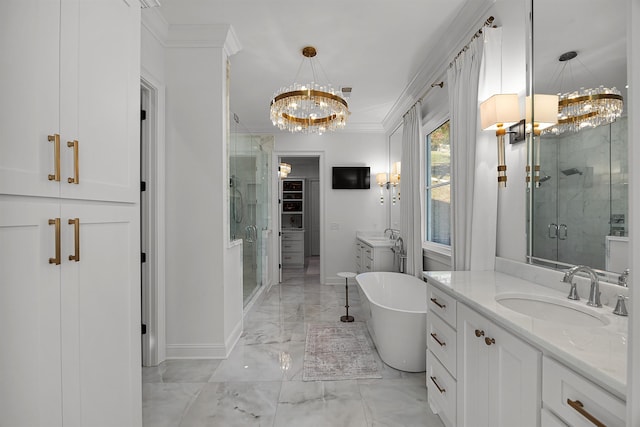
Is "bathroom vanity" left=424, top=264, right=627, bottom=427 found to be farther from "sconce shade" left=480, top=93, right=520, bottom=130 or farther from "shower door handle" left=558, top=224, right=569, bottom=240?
"sconce shade" left=480, top=93, right=520, bottom=130

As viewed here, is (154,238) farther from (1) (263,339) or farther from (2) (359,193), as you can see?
(2) (359,193)

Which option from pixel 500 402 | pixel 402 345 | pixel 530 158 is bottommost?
pixel 402 345

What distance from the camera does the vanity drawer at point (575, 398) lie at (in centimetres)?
68

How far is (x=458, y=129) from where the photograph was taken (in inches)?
88.6

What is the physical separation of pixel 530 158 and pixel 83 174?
6.95 ft

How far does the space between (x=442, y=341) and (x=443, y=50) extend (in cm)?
244

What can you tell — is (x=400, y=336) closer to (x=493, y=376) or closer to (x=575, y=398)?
(x=493, y=376)

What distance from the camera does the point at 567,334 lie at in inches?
36.1

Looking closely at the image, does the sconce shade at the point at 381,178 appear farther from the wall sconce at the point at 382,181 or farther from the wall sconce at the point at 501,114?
the wall sconce at the point at 501,114

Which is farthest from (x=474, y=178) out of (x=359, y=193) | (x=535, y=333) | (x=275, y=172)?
(x=275, y=172)

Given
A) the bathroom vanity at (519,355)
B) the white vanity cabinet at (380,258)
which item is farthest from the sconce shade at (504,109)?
the white vanity cabinet at (380,258)

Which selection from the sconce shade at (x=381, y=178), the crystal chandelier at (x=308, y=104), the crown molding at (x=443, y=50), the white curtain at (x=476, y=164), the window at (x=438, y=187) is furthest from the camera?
the sconce shade at (x=381, y=178)

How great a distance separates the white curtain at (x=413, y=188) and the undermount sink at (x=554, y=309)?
1839mm

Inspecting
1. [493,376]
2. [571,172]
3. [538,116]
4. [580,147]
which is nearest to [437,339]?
[493,376]
